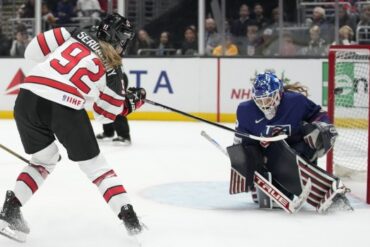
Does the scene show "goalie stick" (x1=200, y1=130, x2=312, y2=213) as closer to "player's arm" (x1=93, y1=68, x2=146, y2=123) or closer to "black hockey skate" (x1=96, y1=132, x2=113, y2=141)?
"player's arm" (x1=93, y1=68, x2=146, y2=123)

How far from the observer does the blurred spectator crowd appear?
26.7 ft

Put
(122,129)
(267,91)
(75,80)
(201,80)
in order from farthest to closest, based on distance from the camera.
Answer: (201,80) < (122,129) < (267,91) < (75,80)

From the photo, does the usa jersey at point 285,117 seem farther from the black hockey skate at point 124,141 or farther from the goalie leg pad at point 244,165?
the black hockey skate at point 124,141

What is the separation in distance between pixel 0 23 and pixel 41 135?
6.92 meters

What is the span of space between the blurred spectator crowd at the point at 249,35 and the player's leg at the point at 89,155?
18.1 feet

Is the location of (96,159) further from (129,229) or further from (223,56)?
(223,56)

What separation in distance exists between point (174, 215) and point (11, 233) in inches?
33.4

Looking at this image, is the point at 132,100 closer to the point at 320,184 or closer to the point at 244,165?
the point at 244,165

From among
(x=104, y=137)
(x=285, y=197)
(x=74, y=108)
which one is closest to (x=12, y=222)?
(x=74, y=108)

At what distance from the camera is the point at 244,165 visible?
353 centimetres

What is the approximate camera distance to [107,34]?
117 inches

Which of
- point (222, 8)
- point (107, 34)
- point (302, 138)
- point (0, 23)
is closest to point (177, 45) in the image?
point (222, 8)

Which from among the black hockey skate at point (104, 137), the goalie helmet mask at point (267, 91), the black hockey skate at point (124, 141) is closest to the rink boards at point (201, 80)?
the black hockey skate at point (104, 137)

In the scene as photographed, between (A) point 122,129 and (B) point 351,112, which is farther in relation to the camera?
(A) point 122,129
